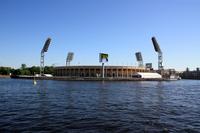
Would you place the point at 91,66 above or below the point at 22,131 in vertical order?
above

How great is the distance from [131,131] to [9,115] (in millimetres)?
13345

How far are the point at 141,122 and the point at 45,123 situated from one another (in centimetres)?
879

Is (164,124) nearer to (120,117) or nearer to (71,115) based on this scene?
(120,117)

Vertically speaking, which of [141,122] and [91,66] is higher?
[91,66]

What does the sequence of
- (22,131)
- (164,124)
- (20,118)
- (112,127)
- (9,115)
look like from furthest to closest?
(9,115)
(20,118)
(164,124)
(112,127)
(22,131)

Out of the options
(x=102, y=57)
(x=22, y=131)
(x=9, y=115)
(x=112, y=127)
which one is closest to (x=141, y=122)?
(x=112, y=127)

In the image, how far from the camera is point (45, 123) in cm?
2153

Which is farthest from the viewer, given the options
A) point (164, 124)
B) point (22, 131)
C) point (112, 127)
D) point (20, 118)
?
point (20, 118)

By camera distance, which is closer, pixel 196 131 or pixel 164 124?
pixel 196 131

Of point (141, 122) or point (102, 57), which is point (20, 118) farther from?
point (102, 57)

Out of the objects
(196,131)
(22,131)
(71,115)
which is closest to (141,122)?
(196,131)

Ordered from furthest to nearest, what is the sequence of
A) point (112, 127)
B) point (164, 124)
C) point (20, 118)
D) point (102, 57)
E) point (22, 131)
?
point (102, 57) → point (20, 118) → point (164, 124) → point (112, 127) → point (22, 131)

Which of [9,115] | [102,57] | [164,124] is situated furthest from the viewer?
[102,57]

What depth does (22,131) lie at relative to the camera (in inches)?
731
